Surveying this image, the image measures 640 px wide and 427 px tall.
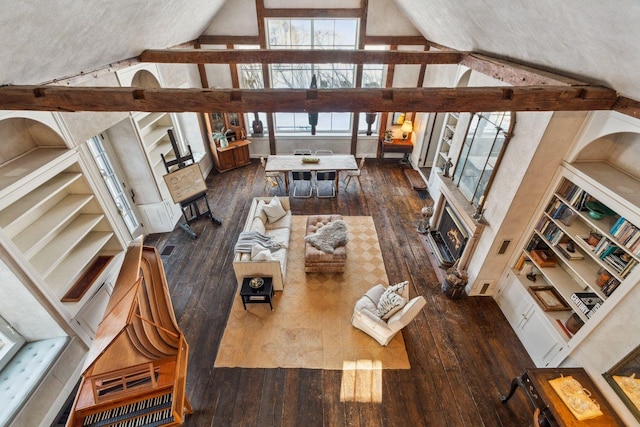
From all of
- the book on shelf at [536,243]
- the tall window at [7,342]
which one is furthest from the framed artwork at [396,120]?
the tall window at [7,342]

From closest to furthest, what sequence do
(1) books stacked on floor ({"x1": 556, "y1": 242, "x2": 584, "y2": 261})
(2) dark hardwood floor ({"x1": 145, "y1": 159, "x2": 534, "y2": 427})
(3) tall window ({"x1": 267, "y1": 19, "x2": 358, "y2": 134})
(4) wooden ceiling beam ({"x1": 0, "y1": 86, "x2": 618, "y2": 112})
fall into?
1. (4) wooden ceiling beam ({"x1": 0, "y1": 86, "x2": 618, "y2": 112})
2. (2) dark hardwood floor ({"x1": 145, "y1": 159, "x2": 534, "y2": 427})
3. (1) books stacked on floor ({"x1": 556, "y1": 242, "x2": 584, "y2": 261})
4. (3) tall window ({"x1": 267, "y1": 19, "x2": 358, "y2": 134})

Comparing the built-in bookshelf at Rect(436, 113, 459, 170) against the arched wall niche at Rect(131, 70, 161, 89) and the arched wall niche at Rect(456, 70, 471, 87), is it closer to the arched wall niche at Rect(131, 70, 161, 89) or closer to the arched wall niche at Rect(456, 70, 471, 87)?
the arched wall niche at Rect(456, 70, 471, 87)

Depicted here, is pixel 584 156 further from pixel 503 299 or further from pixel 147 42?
pixel 147 42

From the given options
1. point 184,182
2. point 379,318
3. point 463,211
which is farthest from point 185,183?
point 463,211

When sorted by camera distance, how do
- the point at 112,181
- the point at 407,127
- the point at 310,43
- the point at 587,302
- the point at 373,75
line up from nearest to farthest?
the point at 587,302 < the point at 112,181 < the point at 310,43 < the point at 373,75 < the point at 407,127

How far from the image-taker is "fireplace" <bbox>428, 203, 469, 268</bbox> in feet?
17.4

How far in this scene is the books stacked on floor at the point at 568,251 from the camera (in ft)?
12.0

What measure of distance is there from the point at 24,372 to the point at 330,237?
167 inches

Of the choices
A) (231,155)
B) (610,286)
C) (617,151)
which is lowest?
(231,155)

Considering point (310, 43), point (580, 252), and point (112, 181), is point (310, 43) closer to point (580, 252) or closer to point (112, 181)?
point (112, 181)

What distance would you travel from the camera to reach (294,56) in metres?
5.44

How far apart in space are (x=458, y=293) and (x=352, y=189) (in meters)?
3.94

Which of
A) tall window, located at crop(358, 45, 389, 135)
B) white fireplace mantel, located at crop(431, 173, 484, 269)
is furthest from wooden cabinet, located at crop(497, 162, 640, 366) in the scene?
tall window, located at crop(358, 45, 389, 135)

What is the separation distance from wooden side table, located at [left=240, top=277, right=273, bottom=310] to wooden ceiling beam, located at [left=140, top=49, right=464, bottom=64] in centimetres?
400
